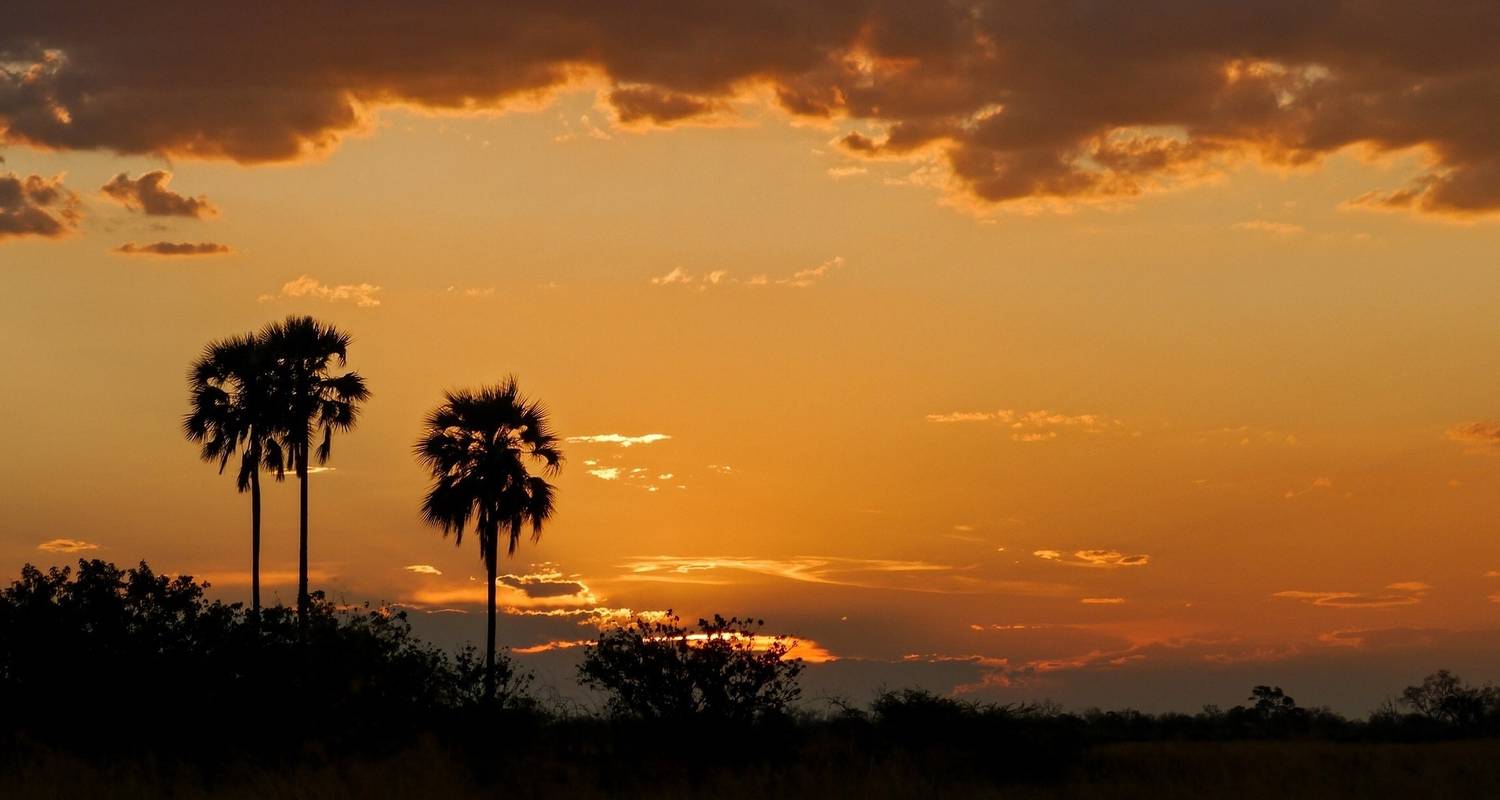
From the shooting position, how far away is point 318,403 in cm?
6338

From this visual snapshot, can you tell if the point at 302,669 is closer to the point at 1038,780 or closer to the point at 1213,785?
the point at 1038,780

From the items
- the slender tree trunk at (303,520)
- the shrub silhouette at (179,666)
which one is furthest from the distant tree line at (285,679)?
the slender tree trunk at (303,520)

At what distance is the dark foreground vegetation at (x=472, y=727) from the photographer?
89.3 ft

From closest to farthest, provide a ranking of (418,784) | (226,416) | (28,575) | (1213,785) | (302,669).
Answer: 1. (418,784)
2. (1213,785)
3. (302,669)
4. (28,575)
5. (226,416)

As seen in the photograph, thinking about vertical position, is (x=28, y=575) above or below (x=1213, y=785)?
above

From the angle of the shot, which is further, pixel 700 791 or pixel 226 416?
pixel 226 416

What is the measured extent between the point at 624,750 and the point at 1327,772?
13.3 metres

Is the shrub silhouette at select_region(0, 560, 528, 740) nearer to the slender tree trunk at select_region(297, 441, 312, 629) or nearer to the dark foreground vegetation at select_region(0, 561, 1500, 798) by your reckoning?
the dark foreground vegetation at select_region(0, 561, 1500, 798)

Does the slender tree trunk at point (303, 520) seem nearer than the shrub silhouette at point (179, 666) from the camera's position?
No

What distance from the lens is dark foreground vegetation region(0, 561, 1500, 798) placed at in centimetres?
2722

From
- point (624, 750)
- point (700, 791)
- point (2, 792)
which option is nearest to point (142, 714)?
point (2, 792)

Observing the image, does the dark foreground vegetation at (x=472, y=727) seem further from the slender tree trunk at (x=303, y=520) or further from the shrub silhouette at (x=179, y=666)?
the slender tree trunk at (x=303, y=520)

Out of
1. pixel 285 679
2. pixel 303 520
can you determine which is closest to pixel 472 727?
pixel 285 679

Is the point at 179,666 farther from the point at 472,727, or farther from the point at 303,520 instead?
the point at 303,520
